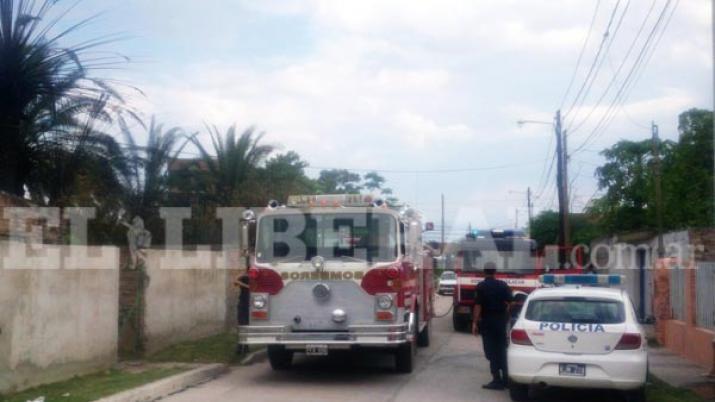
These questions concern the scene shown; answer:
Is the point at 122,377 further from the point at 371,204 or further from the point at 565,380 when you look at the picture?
the point at 565,380

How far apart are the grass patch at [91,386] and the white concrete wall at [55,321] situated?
152mm

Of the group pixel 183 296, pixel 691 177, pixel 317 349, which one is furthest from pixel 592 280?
pixel 691 177

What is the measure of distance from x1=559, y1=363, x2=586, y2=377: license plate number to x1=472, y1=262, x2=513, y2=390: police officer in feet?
6.42

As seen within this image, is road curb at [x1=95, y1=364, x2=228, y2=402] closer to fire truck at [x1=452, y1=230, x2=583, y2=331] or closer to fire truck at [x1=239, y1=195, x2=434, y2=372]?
fire truck at [x1=239, y1=195, x2=434, y2=372]

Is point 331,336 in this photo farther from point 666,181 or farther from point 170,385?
point 666,181

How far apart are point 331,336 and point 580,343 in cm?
373

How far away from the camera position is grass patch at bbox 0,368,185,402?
10516 millimetres

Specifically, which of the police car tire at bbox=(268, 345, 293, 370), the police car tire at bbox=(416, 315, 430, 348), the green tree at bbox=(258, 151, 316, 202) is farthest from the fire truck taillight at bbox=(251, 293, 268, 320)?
the green tree at bbox=(258, 151, 316, 202)

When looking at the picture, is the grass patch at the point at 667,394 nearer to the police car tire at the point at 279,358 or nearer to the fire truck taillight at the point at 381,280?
the fire truck taillight at the point at 381,280

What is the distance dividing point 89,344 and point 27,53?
443 centimetres

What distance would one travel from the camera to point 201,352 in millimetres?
15711

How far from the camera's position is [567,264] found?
2628 cm

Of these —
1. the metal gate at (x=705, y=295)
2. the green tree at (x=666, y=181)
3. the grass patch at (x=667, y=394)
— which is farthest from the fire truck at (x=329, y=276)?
the green tree at (x=666, y=181)

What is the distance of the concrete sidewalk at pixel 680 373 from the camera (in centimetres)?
1277
